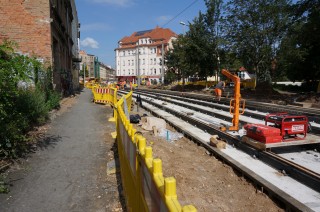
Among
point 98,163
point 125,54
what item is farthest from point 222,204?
point 125,54

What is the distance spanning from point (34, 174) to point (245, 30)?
88.0ft

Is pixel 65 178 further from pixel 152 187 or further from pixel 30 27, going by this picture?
pixel 30 27

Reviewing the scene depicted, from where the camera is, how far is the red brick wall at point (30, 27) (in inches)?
657

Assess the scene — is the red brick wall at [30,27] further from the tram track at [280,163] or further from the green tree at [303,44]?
the green tree at [303,44]

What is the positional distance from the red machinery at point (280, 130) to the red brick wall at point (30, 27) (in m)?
14.3

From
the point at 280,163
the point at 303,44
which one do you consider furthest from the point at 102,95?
the point at 303,44

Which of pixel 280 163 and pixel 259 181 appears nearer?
pixel 259 181

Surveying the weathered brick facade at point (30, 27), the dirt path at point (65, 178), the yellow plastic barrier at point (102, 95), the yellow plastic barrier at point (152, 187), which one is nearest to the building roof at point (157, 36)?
the yellow plastic barrier at point (102, 95)

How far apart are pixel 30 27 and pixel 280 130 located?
16076mm

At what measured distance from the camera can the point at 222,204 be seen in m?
4.49

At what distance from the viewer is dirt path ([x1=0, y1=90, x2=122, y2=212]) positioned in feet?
14.6

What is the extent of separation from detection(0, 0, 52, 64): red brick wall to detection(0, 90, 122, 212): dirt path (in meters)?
9.93

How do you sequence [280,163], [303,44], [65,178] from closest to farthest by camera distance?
[65,178] → [280,163] → [303,44]

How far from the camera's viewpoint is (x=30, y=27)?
1684 centimetres
